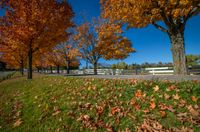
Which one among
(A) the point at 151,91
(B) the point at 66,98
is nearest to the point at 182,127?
(A) the point at 151,91

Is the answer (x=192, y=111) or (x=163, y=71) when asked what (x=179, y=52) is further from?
(x=163, y=71)

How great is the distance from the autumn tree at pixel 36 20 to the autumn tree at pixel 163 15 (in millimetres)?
3845

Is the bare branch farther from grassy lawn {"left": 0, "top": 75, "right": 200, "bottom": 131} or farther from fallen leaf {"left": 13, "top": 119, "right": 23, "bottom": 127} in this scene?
fallen leaf {"left": 13, "top": 119, "right": 23, "bottom": 127}

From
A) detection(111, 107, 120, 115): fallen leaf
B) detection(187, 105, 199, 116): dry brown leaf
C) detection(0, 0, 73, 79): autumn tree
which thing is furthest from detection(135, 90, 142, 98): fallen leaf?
detection(0, 0, 73, 79): autumn tree

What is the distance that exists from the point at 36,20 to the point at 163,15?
9.33 meters

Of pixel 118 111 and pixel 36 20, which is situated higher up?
pixel 36 20

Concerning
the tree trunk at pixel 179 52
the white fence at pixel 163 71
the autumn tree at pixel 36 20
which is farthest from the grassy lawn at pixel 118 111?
the white fence at pixel 163 71

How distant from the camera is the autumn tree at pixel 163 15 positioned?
1131 cm

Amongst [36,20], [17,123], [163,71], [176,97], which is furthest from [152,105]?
[163,71]

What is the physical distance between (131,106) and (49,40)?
13174mm

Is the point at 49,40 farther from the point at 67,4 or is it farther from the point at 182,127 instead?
the point at 182,127

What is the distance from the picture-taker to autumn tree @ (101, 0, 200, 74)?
11.3 m

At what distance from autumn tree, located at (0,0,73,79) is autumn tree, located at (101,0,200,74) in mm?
3845

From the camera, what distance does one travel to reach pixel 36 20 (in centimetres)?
1516
